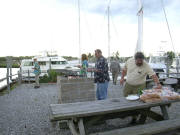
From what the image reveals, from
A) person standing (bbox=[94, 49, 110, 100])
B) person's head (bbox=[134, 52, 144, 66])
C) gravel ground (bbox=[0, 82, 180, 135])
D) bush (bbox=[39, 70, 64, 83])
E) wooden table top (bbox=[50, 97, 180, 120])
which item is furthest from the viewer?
bush (bbox=[39, 70, 64, 83])

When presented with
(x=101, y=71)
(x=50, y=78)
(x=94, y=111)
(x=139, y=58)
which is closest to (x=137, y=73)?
(x=139, y=58)

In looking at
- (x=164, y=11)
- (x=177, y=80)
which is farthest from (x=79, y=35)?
(x=177, y=80)

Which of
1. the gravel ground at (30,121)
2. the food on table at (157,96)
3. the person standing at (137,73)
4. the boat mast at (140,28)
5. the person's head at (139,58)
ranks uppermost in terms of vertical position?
the boat mast at (140,28)

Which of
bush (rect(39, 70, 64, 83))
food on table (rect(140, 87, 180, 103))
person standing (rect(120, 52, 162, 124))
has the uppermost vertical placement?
person standing (rect(120, 52, 162, 124))

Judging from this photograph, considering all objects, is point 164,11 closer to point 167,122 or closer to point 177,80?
point 177,80

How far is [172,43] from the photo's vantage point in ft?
36.0

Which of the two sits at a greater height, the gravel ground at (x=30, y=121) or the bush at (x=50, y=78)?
the bush at (x=50, y=78)

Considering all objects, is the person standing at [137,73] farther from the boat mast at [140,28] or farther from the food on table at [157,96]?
the boat mast at [140,28]

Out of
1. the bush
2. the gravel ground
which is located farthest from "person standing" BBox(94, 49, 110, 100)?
the bush

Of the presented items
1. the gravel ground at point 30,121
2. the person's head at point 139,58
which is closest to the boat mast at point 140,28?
the gravel ground at point 30,121

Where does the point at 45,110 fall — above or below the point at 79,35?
below

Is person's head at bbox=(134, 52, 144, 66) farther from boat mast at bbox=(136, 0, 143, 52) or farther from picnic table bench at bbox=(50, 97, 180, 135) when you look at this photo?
boat mast at bbox=(136, 0, 143, 52)

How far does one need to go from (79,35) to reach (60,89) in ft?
56.4

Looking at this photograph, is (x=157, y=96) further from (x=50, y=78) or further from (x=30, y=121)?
(x=50, y=78)
